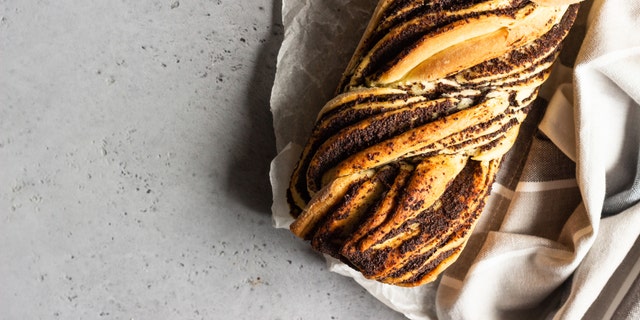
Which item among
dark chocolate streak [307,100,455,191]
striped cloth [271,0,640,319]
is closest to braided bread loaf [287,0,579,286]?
dark chocolate streak [307,100,455,191]

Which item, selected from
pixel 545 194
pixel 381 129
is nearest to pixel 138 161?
pixel 381 129

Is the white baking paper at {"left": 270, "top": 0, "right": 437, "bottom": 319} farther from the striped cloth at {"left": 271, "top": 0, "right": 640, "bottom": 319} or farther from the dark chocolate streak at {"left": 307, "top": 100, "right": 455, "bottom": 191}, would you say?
the dark chocolate streak at {"left": 307, "top": 100, "right": 455, "bottom": 191}

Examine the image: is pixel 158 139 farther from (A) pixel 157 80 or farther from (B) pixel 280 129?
(B) pixel 280 129

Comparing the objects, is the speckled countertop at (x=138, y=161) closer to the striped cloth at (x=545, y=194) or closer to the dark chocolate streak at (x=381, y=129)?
the striped cloth at (x=545, y=194)

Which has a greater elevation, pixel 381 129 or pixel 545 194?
pixel 381 129

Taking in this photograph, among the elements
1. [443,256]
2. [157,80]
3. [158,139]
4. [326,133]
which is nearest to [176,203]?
[158,139]

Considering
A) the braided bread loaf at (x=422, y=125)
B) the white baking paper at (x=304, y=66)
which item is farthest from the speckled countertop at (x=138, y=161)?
the braided bread loaf at (x=422, y=125)

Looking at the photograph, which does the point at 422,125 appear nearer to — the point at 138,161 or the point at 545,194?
the point at 545,194
